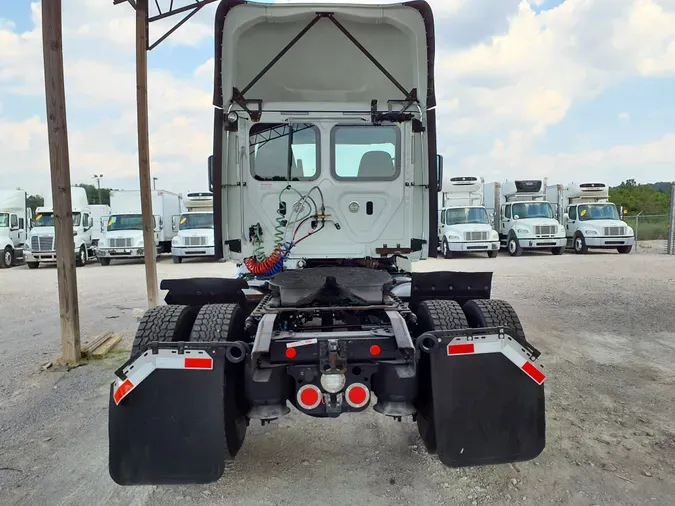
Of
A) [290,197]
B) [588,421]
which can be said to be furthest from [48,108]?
[588,421]

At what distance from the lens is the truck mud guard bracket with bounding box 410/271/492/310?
4242 millimetres

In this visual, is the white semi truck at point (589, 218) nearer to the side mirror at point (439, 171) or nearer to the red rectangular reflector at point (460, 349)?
the side mirror at point (439, 171)

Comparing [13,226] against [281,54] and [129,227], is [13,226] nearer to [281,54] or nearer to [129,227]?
[129,227]

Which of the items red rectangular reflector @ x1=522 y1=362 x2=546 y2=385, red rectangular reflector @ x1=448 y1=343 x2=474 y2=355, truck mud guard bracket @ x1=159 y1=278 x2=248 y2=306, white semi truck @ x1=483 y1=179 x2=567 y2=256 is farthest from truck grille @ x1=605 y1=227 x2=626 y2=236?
red rectangular reflector @ x1=448 y1=343 x2=474 y2=355

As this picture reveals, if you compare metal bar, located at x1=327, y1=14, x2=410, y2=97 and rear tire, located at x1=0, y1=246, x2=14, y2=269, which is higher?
metal bar, located at x1=327, y1=14, x2=410, y2=97

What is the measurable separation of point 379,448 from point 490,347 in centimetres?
135

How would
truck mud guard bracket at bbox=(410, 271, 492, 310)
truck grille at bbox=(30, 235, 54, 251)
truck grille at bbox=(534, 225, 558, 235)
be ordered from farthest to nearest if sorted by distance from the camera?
truck grille at bbox=(534, 225, 558, 235) → truck grille at bbox=(30, 235, 54, 251) → truck mud guard bracket at bbox=(410, 271, 492, 310)

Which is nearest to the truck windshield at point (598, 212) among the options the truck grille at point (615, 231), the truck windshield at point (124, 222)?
the truck grille at point (615, 231)

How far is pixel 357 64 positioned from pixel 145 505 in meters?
4.09

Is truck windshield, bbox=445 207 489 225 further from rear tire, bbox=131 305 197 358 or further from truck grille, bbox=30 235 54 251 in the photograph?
rear tire, bbox=131 305 197 358

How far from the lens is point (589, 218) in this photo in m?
20.8

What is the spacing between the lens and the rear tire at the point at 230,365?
296 cm

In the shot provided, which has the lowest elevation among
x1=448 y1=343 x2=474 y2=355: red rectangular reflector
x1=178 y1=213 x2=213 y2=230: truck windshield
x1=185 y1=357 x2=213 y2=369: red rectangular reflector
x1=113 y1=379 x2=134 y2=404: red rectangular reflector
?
x1=113 y1=379 x2=134 y2=404: red rectangular reflector

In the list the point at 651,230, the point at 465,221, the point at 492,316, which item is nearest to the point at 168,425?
the point at 492,316
